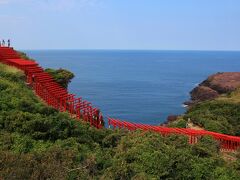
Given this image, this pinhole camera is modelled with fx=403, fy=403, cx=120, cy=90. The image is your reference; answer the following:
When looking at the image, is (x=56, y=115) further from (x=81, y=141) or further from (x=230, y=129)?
(x=230, y=129)

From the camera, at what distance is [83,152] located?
14.2 metres

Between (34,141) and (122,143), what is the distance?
127 inches

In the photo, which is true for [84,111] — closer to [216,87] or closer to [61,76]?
[61,76]

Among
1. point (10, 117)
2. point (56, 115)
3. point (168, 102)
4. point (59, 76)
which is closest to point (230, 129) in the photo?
point (59, 76)

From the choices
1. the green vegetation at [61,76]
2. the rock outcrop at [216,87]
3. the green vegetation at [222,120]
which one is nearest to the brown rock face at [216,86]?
the rock outcrop at [216,87]

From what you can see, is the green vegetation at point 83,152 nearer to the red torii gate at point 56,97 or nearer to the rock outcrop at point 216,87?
the red torii gate at point 56,97

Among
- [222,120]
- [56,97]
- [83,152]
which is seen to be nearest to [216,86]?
[222,120]

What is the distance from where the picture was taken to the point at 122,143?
49.2 feet

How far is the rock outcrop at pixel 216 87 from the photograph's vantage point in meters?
73.8

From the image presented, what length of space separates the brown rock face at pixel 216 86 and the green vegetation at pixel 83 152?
57665 millimetres

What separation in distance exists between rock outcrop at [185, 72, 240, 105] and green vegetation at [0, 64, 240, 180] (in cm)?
5766

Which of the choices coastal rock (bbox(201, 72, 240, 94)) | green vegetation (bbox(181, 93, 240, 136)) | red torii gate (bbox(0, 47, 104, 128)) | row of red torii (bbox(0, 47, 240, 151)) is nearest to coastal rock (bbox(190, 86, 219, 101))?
coastal rock (bbox(201, 72, 240, 94))

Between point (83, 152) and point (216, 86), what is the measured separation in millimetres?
66690

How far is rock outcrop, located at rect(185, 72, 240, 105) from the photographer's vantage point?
→ 73812mm
